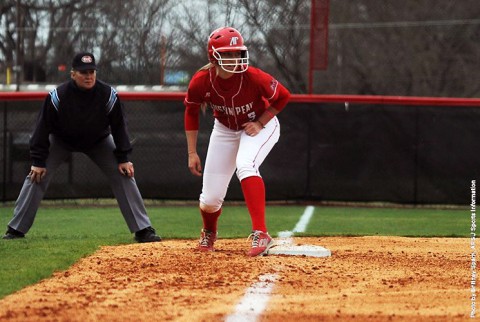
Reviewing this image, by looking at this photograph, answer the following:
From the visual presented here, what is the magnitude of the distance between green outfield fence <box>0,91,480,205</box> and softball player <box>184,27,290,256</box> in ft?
21.5

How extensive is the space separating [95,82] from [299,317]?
4.07 meters

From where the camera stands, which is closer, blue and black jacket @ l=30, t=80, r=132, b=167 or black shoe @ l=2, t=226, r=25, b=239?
blue and black jacket @ l=30, t=80, r=132, b=167

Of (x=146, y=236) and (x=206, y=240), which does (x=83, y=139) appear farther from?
(x=206, y=240)

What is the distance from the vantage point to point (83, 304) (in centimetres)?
530

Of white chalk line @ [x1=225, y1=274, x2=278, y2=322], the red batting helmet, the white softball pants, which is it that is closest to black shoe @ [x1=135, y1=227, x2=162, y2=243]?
the white softball pants

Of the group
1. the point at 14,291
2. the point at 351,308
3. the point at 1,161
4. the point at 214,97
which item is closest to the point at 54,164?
the point at 214,97

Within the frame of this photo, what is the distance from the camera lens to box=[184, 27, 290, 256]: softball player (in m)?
7.34

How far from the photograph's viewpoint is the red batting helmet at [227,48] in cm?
726

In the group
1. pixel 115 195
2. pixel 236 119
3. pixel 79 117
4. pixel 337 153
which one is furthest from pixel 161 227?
pixel 337 153

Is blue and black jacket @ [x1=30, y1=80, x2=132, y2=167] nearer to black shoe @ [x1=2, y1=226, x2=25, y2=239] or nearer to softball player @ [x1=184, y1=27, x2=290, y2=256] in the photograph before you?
black shoe @ [x1=2, y1=226, x2=25, y2=239]

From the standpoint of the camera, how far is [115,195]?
8.73 m

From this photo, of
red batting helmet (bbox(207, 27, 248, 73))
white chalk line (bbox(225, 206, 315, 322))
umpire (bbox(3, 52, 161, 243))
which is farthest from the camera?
umpire (bbox(3, 52, 161, 243))

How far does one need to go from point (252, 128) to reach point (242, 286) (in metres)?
1.81

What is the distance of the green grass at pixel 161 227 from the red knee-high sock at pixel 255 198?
1220 millimetres
